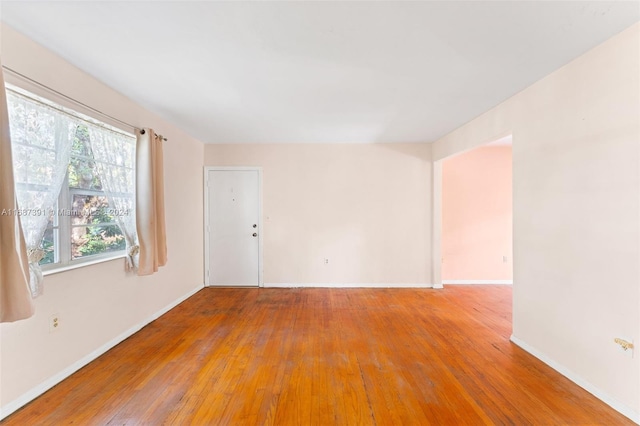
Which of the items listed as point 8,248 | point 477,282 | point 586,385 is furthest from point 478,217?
point 8,248

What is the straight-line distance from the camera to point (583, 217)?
2029 millimetres

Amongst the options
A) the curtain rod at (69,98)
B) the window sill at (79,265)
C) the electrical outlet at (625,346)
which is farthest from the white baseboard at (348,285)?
the curtain rod at (69,98)

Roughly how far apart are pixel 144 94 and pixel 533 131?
3779mm

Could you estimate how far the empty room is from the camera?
1679 mm

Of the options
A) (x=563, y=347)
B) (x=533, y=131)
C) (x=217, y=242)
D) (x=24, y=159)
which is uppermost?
(x=533, y=131)

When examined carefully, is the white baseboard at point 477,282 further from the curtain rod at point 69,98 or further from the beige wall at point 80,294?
the curtain rod at point 69,98

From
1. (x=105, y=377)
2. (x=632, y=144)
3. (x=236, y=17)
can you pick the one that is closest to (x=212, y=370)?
(x=105, y=377)

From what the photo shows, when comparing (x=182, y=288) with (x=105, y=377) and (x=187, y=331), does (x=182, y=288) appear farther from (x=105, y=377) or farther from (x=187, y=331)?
(x=105, y=377)

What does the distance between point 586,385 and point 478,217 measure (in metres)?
3.20

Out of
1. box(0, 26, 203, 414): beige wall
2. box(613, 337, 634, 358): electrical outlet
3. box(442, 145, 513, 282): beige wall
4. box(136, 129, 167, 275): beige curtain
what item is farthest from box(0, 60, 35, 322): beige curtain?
box(442, 145, 513, 282): beige wall

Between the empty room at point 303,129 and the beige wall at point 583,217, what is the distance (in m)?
0.01

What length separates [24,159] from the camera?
1.79m

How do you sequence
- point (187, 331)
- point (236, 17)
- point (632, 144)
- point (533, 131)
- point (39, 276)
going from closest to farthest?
point (236, 17) → point (632, 144) → point (39, 276) → point (533, 131) → point (187, 331)

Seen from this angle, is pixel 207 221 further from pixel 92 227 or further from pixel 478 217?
pixel 478 217
